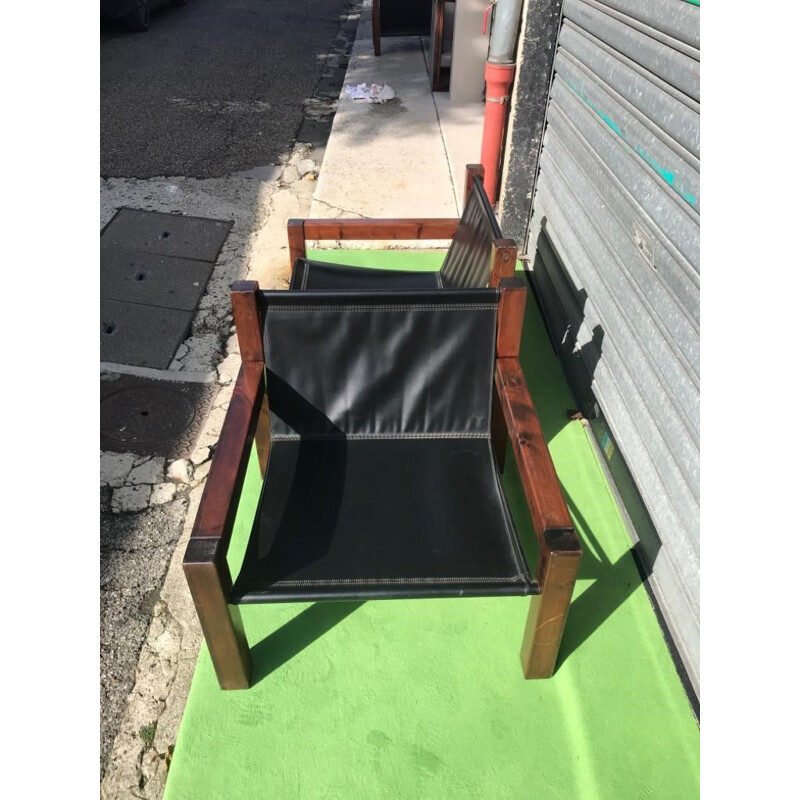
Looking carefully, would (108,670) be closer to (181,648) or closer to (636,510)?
(181,648)

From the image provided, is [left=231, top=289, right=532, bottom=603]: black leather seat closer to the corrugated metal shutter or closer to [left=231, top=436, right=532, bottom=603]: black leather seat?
[left=231, top=436, right=532, bottom=603]: black leather seat

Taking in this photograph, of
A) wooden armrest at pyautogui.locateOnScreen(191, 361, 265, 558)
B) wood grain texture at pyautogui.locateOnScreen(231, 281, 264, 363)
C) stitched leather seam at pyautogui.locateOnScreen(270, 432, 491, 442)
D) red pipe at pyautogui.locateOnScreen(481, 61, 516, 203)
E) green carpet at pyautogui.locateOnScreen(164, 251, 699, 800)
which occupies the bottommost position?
green carpet at pyautogui.locateOnScreen(164, 251, 699, 800)

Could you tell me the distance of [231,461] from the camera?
70.1 inches

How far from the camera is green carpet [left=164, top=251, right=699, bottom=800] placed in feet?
5.57

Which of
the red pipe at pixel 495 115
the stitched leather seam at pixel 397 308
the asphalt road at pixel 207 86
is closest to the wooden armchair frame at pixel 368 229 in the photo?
the red pipe at pixel 495 115

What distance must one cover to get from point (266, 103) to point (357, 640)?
23.7 feet

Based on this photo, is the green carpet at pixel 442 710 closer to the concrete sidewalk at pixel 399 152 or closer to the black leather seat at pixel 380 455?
the black leather seat at pixel 380 455

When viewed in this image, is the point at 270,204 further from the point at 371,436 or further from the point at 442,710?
the point at 442,710

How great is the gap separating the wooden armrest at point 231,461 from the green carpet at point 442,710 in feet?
1.97

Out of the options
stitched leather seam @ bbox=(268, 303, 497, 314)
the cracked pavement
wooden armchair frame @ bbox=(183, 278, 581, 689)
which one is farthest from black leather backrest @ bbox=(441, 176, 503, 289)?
the cracked pavement

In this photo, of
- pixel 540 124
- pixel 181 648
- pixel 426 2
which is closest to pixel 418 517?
pixel 181 648

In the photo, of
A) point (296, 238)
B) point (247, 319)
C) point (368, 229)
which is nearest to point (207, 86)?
point (296, 238)

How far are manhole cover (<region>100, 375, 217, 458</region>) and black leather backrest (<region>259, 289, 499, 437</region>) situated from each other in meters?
0.86

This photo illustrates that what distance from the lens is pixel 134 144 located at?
245 inches
